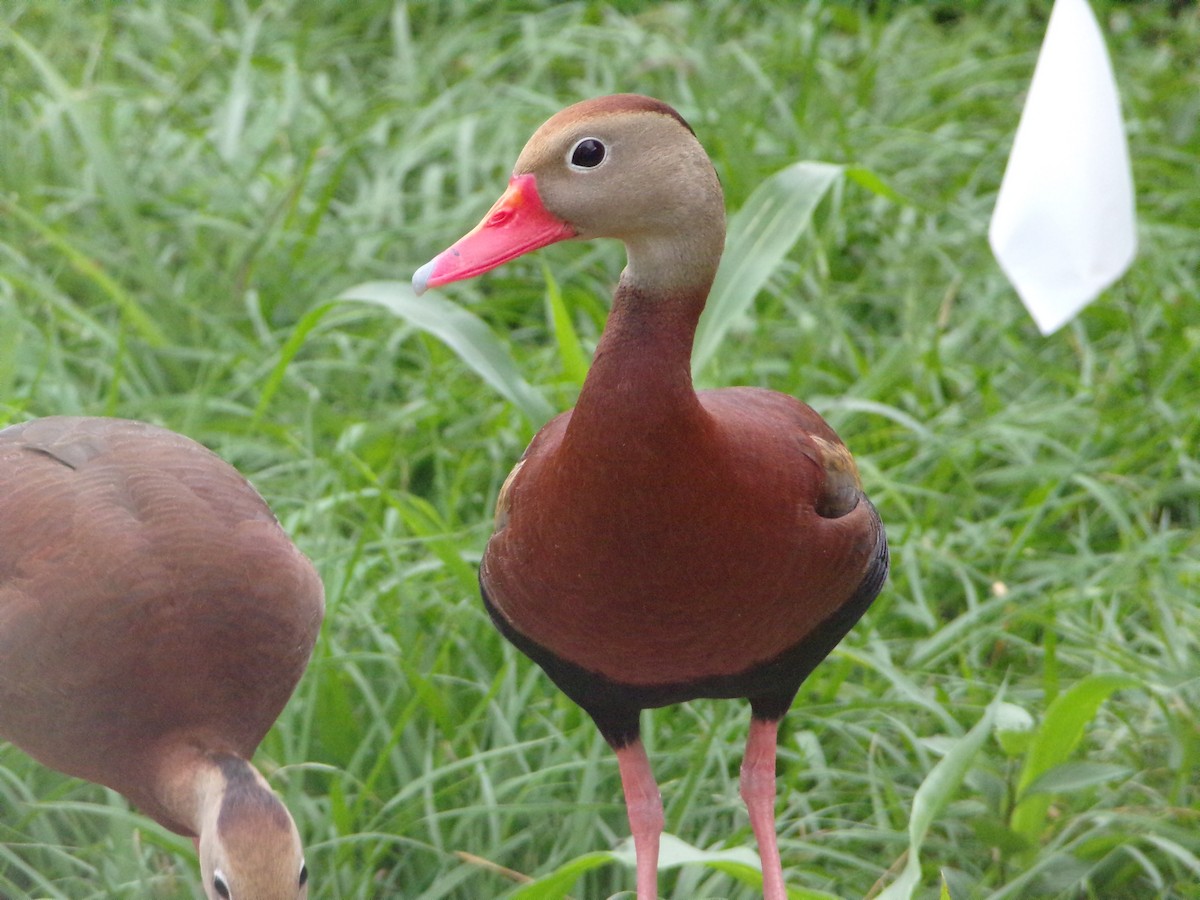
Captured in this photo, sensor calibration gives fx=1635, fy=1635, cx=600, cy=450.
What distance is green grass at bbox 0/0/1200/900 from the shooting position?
2.80 meters

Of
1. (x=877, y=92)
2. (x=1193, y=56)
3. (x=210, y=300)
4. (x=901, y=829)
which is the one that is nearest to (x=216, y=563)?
(x=901, y=829)

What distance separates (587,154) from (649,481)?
1.45 ft

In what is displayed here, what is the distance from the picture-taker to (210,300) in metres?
4.21

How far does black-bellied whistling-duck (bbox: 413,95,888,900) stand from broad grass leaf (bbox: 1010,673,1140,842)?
430mm

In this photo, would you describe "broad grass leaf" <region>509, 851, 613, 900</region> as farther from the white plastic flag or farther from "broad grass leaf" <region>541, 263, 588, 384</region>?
"broad grass leaf" <region>541, 263, 588, 384</region>

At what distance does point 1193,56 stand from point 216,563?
4.04 m

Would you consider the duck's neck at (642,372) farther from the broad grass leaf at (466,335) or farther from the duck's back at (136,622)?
the broad grass leaf at (466,335)

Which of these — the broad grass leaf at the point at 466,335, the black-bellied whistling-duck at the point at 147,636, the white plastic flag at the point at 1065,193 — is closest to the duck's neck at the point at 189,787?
the black-bellied whistling-duck at the point at 147,636

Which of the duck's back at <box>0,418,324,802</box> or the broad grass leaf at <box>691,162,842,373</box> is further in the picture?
the broad grass leaf at <box>691,162,842,373</box>

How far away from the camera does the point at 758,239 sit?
11.0 ft

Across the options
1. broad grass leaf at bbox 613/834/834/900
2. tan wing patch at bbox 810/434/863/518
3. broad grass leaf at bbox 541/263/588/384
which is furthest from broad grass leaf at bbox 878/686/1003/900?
broad grass leaf at bbox 541/263/588/384

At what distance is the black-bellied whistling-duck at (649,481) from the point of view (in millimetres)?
2178

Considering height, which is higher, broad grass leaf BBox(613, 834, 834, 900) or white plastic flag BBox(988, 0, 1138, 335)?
white plastic flag BBox(988, 0, 1138, 335)

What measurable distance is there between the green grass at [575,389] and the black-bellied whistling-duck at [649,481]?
1.25 ft
